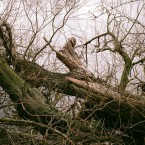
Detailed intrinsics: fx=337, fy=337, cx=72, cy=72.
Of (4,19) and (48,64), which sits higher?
(4,19)

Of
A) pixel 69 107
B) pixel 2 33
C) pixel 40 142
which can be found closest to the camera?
pixel 40 142

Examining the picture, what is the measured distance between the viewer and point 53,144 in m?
5.01

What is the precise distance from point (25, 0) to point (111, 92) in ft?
13.0

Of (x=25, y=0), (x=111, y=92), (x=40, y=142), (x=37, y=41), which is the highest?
(x=25, y=0)

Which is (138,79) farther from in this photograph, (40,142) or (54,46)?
(40,142)

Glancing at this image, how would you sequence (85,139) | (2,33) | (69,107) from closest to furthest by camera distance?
(85,139) → (69,107) → (2,33)

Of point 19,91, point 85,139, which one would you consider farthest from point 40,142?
point 19,91

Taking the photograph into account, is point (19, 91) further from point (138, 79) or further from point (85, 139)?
point (138, 79)

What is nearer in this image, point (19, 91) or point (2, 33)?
point (19, 91)

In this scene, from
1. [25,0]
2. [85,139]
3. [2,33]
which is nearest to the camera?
[85,139]

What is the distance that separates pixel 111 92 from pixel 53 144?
1.57 metres

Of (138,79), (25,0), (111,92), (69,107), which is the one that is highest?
(25,0)

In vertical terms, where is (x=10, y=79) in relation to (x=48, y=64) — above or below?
below

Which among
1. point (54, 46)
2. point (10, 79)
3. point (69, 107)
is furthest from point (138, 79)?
point (10, 79)
